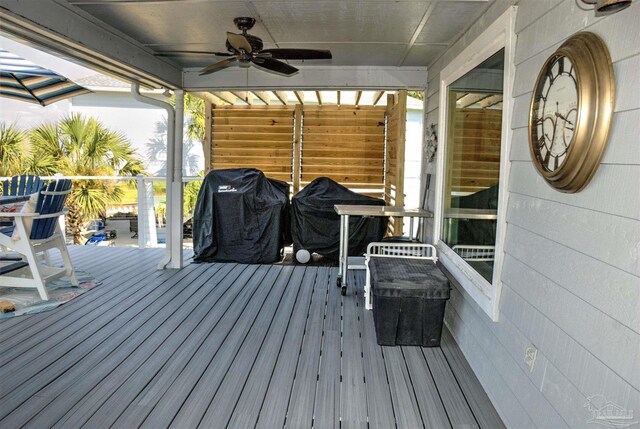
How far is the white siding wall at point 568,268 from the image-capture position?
1.32 meters

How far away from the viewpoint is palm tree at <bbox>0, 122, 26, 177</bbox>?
801 cm

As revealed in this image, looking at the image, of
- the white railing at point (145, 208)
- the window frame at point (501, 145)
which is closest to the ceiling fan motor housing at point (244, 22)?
the window frame at point (501, 145)

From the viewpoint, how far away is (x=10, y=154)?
8.05 meters

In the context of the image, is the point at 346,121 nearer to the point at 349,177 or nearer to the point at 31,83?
the point at 349,177

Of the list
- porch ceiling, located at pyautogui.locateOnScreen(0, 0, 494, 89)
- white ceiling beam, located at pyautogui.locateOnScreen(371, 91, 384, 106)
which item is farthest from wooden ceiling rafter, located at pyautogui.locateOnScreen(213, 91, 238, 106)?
white ceiling beam, located at pyautogui.locateOnScreen(371, 91, 384, 106)

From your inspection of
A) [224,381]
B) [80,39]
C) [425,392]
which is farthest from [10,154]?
[425,392]

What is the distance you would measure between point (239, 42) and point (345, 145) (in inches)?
181

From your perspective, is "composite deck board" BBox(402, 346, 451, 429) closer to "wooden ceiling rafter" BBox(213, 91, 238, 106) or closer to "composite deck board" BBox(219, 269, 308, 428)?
"composite deck board" BBox(219, 269, 308, 428)

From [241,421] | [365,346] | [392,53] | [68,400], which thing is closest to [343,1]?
[392,53]

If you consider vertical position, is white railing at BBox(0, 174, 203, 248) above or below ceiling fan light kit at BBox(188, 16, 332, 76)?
below

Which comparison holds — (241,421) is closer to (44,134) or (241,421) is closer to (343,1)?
(343,1)

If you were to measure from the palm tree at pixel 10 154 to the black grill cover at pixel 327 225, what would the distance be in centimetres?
578

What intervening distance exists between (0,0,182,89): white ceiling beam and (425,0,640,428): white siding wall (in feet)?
9.85

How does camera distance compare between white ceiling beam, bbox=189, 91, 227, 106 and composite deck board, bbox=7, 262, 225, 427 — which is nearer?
composite deck board, bbox=7, 262, 225, 427
